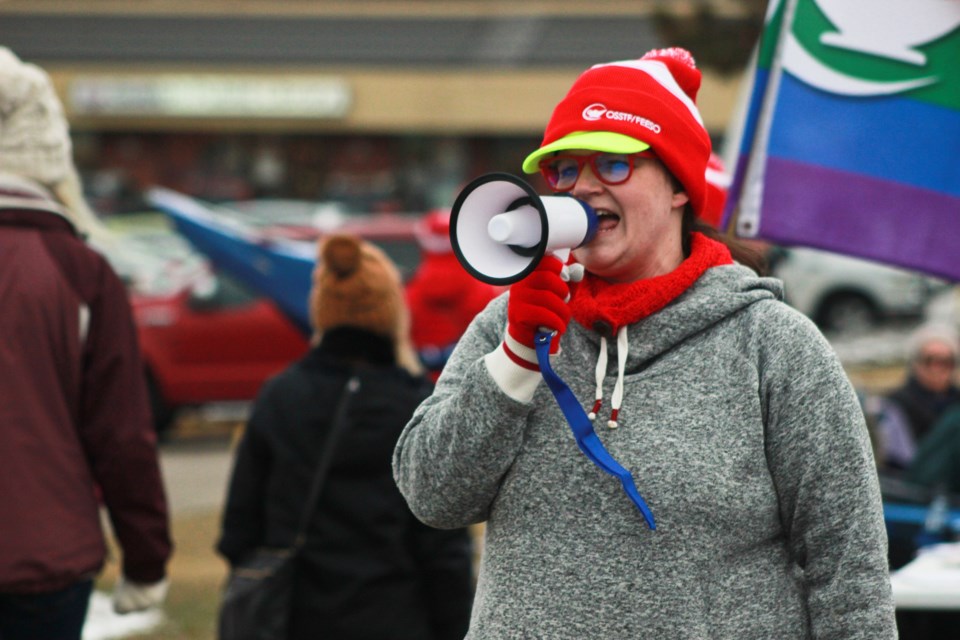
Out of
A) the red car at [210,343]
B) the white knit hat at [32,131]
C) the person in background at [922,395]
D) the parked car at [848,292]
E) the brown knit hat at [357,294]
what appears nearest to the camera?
the white knit hat at [32,131]

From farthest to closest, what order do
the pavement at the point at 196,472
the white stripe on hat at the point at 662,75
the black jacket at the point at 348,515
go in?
the pavement at the point at 196,472 → the black jacket at the point at 348,515 → the white stripe on hat at the point at 662,75

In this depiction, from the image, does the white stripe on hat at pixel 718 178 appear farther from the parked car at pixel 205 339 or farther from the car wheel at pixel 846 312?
the car wheel at pixel 846 312

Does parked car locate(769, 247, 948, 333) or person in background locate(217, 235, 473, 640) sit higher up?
person in background locate(217, 235, 473, 640)

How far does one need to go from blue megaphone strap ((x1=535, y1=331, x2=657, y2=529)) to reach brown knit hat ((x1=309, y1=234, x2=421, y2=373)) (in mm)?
1845

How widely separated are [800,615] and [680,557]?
0.76 feet

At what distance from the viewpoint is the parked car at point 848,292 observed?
17781 millimetres

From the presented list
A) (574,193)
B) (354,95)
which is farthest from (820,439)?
(354,95)

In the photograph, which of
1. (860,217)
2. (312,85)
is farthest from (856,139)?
(312,85)

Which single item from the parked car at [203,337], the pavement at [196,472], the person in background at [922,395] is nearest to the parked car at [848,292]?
the parked car at [203,337]

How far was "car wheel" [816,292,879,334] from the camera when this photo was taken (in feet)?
58.9

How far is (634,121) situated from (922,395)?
629 cm

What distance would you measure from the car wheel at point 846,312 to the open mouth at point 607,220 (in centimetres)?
1629

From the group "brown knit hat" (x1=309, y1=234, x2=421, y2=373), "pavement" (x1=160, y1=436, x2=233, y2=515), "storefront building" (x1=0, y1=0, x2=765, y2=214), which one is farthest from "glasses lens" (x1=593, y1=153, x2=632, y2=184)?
"storefront building" (x1=0, y1=0, x2=765, y2=214)

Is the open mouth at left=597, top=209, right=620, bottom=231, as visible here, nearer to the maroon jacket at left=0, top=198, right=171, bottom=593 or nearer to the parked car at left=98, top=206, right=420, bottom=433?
the maroon jacket at left=0, top=198, right=171, bottom=593
